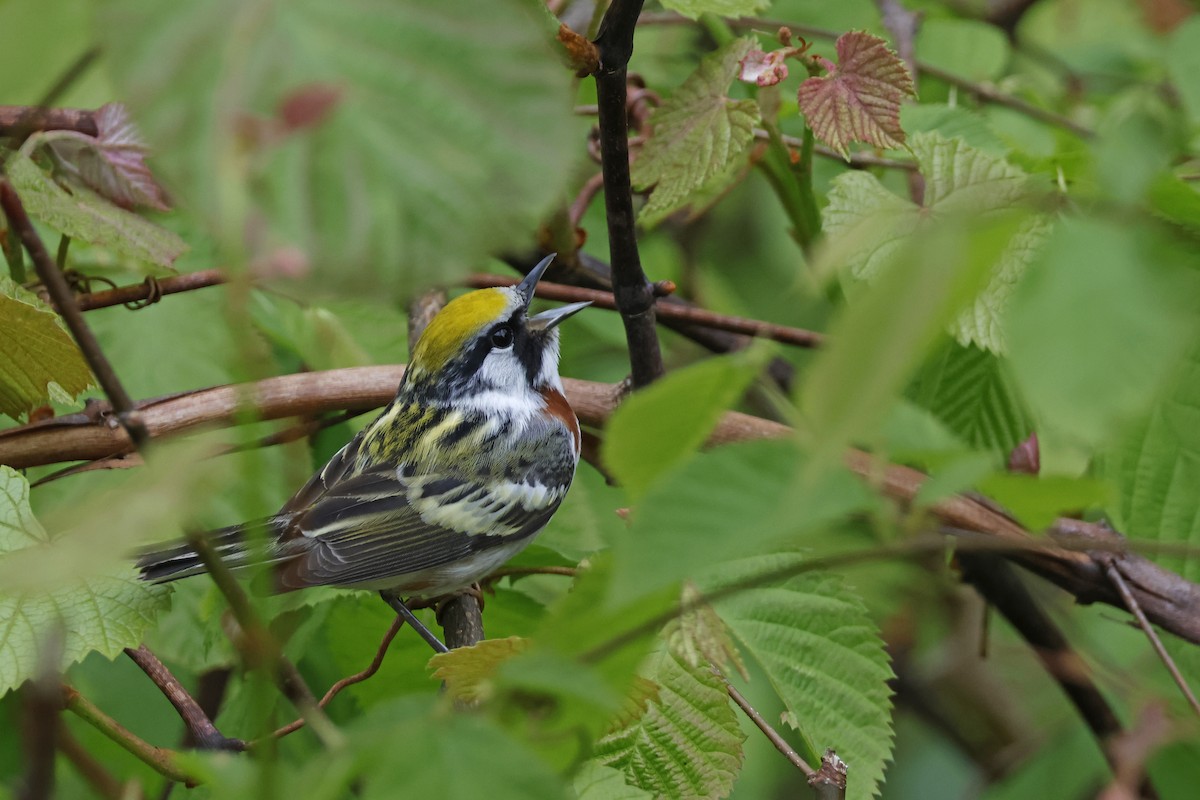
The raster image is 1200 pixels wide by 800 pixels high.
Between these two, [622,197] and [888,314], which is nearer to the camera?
[888,314]

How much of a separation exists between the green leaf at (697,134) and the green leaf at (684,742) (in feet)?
2.35

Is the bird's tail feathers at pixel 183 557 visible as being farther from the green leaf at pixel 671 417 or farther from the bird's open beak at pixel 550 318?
the green leaf at pixel 671 417

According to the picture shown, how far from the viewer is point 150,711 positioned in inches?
87.0

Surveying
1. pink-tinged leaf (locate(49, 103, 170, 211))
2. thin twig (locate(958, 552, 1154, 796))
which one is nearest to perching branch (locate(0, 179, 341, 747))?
pink-tinged leaf (locate(49, 103, 170, 211))

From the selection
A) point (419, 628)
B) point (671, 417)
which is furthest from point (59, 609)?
point (671, 417)

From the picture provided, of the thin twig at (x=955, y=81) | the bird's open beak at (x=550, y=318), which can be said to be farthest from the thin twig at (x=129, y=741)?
the thin twig at (x=955, y=81)

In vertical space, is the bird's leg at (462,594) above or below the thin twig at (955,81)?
below

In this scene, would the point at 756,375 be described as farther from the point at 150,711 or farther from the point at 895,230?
the point at 150,711

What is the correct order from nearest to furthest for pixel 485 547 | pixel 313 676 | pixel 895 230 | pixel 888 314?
pixel 888 314
pixel 895 230
pixel 313 676
pixel 485 547

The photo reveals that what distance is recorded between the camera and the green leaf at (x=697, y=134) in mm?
1676

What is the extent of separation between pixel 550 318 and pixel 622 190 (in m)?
1.07

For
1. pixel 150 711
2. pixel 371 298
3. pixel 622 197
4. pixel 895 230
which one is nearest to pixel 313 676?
pixel 150 711

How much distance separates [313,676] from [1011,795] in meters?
1.58

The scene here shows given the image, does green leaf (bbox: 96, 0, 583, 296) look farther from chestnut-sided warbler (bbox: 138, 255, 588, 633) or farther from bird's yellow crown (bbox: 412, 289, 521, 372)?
bird's yellow crown (bbox: 412, 289, 521, 372)
